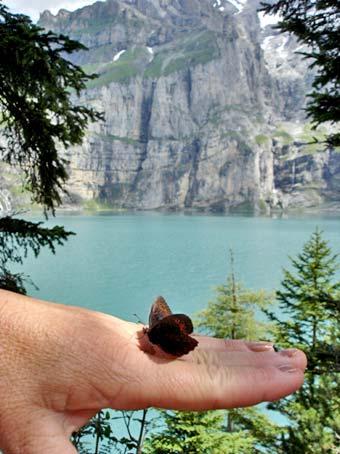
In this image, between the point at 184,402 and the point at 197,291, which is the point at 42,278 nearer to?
the point at 197,291

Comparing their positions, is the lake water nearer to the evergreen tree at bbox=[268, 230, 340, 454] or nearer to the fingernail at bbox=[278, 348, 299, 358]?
the evergreen tree at bbox=[268, 230, 340, 454]

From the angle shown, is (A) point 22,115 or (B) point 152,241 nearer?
(A) point 22,115

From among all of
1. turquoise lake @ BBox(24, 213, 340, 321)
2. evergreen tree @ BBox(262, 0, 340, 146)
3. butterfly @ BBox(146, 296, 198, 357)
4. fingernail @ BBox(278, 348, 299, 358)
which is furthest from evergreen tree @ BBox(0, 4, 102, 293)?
turquoise lake @ BBox(24, 213, 340, 321)

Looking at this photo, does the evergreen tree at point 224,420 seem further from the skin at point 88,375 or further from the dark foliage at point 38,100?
the skin at point 88,375

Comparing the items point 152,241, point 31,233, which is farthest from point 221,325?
point 152,241

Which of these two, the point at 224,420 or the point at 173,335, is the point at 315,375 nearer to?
the point at 224,420

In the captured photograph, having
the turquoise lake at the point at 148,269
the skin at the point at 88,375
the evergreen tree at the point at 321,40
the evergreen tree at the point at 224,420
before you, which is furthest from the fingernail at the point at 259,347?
the turquoise lake at the point at 148,269

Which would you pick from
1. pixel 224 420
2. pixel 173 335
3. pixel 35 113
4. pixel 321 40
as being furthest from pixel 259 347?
pixel 224 420
